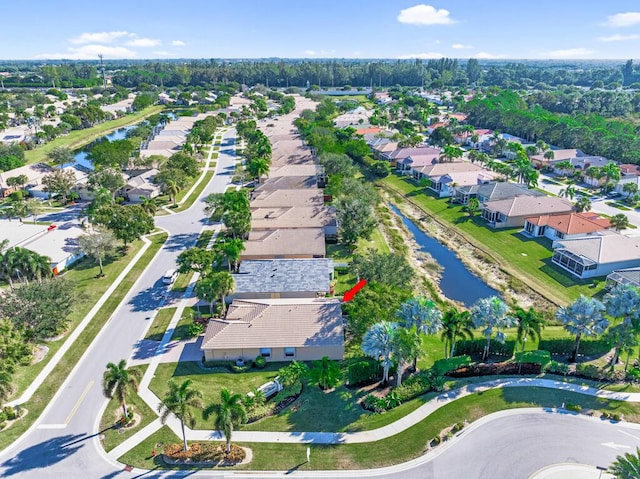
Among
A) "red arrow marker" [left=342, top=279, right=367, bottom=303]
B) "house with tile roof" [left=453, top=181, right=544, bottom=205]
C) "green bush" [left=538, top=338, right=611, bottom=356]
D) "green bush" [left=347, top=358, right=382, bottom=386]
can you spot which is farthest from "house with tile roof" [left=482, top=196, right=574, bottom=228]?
"green bush" [left=347, top=358, right=382, bottom=386]

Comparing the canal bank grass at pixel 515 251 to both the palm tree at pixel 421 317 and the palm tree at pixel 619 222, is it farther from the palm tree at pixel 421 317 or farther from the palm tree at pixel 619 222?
the palm tree at pixel 421 317

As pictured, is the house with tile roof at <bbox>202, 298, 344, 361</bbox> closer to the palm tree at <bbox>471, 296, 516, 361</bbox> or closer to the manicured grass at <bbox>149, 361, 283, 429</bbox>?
the manicured grass at <bbox>149, 361, 283, 429</bbox>

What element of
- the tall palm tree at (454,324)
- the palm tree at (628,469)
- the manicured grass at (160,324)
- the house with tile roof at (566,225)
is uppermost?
the house with tile roof at (566,225)

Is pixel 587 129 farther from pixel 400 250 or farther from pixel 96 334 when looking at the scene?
pixel 96 334

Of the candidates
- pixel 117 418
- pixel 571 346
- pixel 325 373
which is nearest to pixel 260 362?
pixel 325 373

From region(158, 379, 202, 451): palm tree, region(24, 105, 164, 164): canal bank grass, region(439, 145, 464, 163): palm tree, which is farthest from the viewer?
region(24, 105, 164, 164): canal bank grass

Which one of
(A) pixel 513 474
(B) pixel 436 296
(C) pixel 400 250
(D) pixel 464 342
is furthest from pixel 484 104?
(A) pixel 513 474

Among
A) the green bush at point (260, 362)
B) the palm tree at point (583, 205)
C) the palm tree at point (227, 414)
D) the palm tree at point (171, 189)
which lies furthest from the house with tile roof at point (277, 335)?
the palm tree at point (583, 205)
